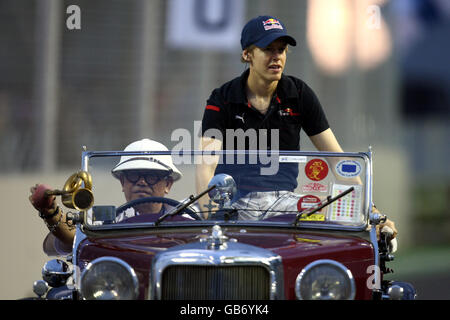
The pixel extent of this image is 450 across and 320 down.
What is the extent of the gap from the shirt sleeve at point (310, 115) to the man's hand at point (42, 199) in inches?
65.6

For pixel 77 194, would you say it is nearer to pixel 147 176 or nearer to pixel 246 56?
pixel 147 176

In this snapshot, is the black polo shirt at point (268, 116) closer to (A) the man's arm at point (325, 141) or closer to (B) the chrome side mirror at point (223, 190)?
(A) the man's arm at point (325, 141)

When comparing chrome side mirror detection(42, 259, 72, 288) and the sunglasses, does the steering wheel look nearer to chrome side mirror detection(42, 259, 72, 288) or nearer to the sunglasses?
the sunglasses

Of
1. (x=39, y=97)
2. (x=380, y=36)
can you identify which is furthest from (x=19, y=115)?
(x=380, y=36)

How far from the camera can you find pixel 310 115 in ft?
21.1

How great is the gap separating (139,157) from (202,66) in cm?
766

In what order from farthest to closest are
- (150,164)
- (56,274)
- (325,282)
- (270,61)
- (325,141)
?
1. (325,141)
2. (270,61)
3. (150,164)
4. (56,274)
5. (325,282)

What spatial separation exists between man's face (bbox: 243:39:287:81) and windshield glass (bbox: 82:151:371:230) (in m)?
0.61

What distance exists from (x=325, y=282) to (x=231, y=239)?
1.72 ft

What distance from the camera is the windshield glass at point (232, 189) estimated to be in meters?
5.60

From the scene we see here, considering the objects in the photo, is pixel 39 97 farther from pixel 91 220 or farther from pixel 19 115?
pixel 91 220

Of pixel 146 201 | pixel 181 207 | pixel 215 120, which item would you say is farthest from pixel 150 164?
pixel 215 120

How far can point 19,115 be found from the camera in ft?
36.2
